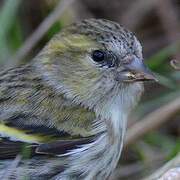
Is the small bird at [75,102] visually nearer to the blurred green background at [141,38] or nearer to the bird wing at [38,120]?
the bird wing at [38,120]

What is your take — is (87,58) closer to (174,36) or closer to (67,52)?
(67,52)

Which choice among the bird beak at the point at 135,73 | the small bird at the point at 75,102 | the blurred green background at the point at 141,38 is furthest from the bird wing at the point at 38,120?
the blurred green background at the point at 141,38

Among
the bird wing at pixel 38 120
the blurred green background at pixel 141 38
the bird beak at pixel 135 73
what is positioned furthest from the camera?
the blurred green background at pixel 141 38

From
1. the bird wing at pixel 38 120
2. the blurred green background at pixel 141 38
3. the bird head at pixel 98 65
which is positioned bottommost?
the bird wing at pixel 38 120

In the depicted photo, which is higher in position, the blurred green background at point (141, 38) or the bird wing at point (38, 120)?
the blurred green background at point (141, 38)

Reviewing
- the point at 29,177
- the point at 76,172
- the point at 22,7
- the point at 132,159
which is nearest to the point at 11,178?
the point at 29,177

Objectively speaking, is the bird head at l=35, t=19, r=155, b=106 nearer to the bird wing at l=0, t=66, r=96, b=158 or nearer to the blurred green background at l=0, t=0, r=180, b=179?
the bird wing at l=0, t=66, r=96, b=158

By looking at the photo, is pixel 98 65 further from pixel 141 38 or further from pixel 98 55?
pixel 141 38
